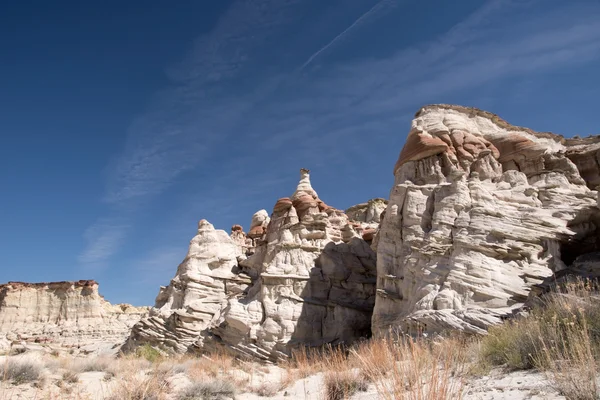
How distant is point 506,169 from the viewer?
2241 centimetres

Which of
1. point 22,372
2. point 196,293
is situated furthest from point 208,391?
point 196,293

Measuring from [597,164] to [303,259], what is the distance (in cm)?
1735

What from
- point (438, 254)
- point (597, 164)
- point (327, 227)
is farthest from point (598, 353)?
point (327, 227)

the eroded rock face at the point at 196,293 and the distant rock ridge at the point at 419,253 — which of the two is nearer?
the distant rock ridge at the point at 419,253

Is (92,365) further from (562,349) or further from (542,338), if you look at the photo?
(562,349)

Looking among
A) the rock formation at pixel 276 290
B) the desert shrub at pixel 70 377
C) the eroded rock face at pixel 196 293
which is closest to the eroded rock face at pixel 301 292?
the rock formation at pixel 276 290

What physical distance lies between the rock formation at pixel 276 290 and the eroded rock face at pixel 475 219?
5.33 metres

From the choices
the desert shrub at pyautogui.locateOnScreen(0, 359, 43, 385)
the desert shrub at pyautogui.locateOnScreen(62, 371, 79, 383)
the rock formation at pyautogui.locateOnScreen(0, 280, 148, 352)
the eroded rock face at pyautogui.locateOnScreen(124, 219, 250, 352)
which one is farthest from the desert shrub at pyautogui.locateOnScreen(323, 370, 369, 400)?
the rock formation at pyautogui.locateOnScreen(0, 280, 148, 352)

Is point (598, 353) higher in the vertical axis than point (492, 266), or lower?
lower

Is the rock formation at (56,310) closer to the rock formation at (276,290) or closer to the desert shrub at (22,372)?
the rock formation at (276,290)

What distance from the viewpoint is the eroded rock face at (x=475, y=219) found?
15766mm

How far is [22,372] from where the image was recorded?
9.27m

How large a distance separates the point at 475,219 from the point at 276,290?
1244cm

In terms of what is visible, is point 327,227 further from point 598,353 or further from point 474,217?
point 598,353
